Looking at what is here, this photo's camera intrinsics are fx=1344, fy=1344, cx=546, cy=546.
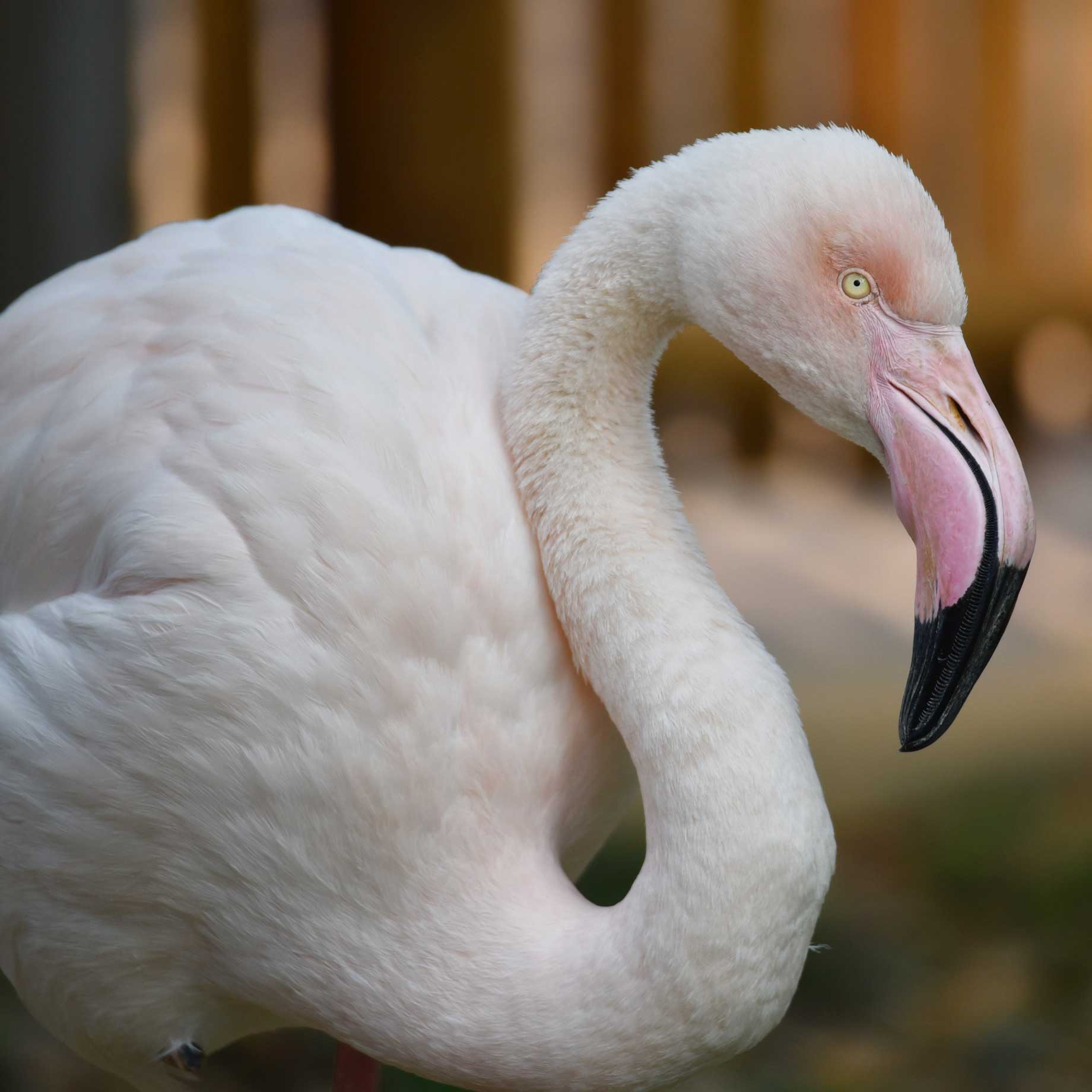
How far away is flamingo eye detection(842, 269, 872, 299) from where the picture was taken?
1.31 meters

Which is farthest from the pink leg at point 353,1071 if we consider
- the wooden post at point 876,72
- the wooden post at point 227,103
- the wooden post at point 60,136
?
the wooden post at point 876,72

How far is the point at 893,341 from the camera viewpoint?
130 cm

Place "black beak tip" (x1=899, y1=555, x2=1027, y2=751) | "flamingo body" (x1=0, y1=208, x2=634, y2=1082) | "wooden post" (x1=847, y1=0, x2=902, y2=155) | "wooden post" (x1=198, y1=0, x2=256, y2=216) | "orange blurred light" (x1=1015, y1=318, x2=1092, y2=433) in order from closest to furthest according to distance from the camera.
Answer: "black beak tip" (x1=899, y1=555, x2=1027, y2=751)
"flamingo body" (x1=0, y1=208, x2=634, y2=1082)
"wooden post" (x1=198, y1=0, x2=256, y2=216)
"wooden post" (x1=847, y1=0, x2=902, y2=155)
"orange blurred light" (x1=1015, y1=318, x2=1092, y2=433)

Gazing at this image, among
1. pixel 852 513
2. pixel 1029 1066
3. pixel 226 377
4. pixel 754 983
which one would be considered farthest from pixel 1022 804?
pixel 226 377

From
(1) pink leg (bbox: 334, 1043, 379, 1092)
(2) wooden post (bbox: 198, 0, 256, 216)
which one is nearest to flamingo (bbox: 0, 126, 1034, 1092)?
(1) pink leg (bbox: 334, 1043, 379, 1092)

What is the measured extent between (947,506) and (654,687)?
1.17 ft

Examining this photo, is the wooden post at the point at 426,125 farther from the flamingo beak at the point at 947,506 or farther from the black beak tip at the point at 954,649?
the black beak tip at the point at 954,649

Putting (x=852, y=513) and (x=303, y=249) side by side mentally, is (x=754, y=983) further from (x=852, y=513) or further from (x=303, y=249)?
(x=852, y=513)

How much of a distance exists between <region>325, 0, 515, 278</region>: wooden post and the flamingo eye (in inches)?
133

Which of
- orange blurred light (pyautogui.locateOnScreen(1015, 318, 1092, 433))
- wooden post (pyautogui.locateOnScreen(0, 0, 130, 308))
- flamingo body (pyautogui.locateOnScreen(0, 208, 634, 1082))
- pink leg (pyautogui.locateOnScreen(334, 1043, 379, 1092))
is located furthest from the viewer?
orange blurred light (pyautogui.locateOnScreen(1015, 318, 1092, 433))

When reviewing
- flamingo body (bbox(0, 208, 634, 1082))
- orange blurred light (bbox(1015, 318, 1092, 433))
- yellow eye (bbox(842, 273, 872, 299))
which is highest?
yellow eye (bbox(842, 273, 872, 299))

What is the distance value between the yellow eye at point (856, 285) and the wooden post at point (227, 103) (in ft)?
10.0

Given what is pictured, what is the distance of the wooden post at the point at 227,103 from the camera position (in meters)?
3.98

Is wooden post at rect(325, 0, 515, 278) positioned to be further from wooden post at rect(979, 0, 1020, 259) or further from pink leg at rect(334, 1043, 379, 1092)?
pink leg at rect(334, 1043, 379, 1092)
